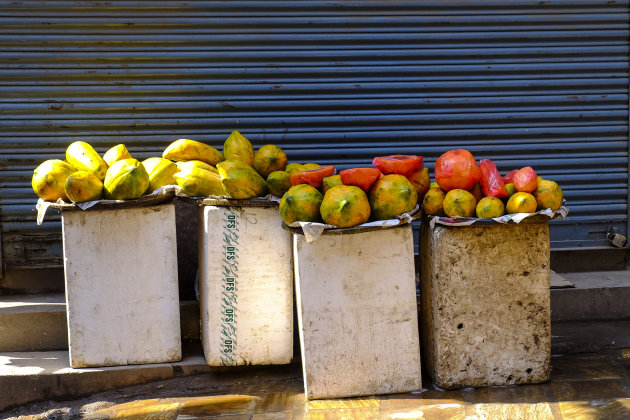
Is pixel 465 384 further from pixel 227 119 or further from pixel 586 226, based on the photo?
pixel 227 119

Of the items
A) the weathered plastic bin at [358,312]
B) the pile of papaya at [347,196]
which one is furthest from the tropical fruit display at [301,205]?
the weathered plastic bin at [358,312]

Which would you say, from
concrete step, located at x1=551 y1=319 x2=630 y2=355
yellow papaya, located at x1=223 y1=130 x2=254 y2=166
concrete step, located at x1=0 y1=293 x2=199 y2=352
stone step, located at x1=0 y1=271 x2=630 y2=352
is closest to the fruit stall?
yellow papaya, located at x1=223 y1=130 x2=254 y2=166

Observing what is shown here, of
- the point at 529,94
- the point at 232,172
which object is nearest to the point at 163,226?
the point at 232,172

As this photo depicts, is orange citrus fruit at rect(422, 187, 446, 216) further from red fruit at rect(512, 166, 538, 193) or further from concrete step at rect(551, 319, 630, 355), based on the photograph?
concrete step at rect(551, 319, 630, 355)

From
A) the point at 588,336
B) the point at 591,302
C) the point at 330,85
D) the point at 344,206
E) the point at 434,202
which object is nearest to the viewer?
the point at 344,206

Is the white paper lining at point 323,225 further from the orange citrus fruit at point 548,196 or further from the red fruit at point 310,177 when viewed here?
the orange citrus fruit at point 548,196

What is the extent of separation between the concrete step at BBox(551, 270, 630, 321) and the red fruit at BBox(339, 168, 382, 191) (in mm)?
1986

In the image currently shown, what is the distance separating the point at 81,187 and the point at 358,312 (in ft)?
5.64

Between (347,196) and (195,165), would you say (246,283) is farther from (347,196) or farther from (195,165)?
(347,196)

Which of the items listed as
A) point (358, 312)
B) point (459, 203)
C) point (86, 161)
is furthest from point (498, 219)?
point (86, 161)

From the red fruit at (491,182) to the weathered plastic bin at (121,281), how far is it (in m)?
1.85

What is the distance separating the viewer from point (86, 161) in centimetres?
435

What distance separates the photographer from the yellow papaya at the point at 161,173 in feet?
14.2

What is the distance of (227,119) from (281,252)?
1.47 metres
